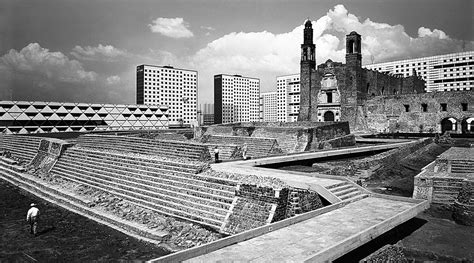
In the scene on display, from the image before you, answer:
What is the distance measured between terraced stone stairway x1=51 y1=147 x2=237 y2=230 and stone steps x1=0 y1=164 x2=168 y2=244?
65.2 inches

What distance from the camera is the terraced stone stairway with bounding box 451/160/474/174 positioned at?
17.1m

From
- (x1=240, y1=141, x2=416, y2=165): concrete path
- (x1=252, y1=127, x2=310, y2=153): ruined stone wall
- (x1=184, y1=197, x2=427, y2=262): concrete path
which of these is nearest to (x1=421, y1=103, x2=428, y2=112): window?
(x1=240, y1=141, x2=416, y2=165): concrete path

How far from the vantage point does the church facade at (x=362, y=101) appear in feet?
124

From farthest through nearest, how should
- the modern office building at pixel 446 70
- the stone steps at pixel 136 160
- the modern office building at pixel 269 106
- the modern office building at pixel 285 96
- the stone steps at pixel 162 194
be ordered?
the modern office building at pixel 269 106 → the modern office building at pixel 285 96 → the modern office building at pixel 446 70 → the stone steps at pixel 136 160 → the stone steps at pixel 162 194

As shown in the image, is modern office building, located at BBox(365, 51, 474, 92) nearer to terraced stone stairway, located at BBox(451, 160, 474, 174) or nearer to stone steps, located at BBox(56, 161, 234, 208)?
→ terraced stone stairway, located at BBox(451, 160, 474, 174)

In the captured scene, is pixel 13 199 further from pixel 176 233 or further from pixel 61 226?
pixel 176 233

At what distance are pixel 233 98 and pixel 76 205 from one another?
114 m

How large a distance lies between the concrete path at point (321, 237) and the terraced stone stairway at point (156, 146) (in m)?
11.0

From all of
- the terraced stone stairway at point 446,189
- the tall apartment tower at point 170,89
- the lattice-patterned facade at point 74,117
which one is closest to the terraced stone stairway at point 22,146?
the lattice-patterned facade at point 74,117

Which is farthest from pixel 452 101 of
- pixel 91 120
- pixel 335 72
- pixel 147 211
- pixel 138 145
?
pixel 91 120

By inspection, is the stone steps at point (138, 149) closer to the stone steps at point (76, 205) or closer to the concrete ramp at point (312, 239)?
the stone steps at point (76, 205)

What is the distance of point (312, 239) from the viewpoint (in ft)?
25.5

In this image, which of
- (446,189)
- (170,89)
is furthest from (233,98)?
(446,189)

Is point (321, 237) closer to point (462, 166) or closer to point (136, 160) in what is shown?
point (136, 160)
